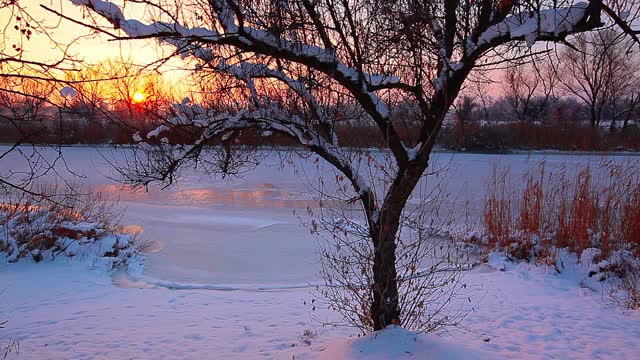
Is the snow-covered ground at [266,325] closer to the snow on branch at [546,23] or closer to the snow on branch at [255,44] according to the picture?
the snow on branch at [255,44]

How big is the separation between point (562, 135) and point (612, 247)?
23740 millimetres

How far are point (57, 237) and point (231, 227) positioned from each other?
379cm

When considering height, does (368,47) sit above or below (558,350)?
above

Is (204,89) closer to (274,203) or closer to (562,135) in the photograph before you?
(274,203)

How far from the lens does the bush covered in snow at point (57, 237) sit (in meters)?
9.02

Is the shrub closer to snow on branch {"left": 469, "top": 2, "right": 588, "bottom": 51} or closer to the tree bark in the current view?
the tree bark

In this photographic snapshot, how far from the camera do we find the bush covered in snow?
9.02 meters

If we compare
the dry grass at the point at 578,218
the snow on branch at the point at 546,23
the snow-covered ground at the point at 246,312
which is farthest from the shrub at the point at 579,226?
the snow on branch at the point at 546,23

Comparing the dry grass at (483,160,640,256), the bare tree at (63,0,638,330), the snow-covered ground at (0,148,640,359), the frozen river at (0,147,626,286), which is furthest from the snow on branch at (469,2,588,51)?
the dry grass at (483,160,640,256)

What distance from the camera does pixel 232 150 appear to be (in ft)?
→ 16.4

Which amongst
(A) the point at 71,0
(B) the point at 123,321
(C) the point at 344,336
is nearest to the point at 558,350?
(C) the point at 344,336

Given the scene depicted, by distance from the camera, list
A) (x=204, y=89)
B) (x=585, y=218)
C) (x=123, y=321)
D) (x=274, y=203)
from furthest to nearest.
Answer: (x=274, y=203) < (x=585, y=218) < (x=123, y=321) < (x=204, y=89)

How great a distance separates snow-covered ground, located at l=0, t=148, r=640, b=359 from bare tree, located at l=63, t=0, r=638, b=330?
0.66 m

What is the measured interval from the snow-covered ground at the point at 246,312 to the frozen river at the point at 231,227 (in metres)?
0.06
